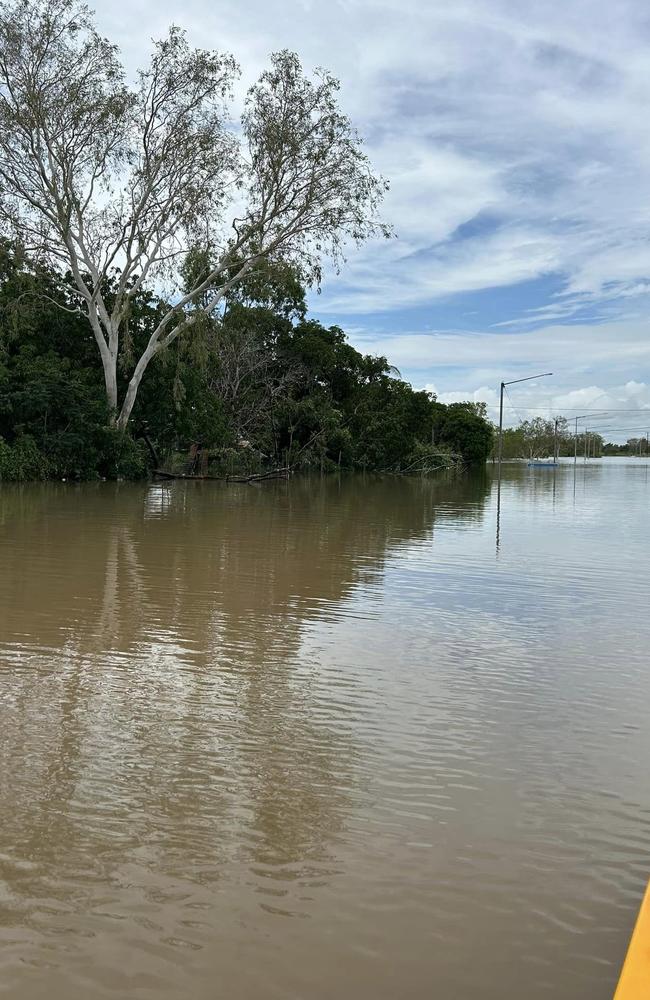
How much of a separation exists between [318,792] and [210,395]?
34668 millimetres

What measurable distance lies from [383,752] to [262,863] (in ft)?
4.33

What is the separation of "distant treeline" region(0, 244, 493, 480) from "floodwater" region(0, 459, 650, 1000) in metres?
22.9

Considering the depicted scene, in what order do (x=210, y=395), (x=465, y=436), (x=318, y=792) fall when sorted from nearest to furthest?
(x=318, y=792)
(x=210, y=395)
(x=465, y=436)

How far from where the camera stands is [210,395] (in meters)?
37.7

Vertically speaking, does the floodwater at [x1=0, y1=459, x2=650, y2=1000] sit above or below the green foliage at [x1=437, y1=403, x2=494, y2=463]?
below

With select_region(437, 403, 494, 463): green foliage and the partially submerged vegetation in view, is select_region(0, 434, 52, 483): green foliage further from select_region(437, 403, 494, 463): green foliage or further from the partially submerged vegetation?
select_region(437, 403, 494, 463): green foliage

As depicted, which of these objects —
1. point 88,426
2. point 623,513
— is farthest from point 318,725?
point 88,426

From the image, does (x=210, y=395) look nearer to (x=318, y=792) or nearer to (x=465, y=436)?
(x=318, y=792)

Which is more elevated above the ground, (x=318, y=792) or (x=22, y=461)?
(x=22, y=461)

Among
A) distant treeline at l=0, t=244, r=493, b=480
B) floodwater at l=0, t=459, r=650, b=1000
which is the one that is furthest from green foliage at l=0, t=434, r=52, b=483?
floodwater at l=0, t=459, r=650, b=1000

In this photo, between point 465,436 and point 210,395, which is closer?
point 210,395

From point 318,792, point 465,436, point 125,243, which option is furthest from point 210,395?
point 465,436

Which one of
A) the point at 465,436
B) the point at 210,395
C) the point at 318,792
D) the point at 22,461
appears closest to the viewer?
the point at 318,792

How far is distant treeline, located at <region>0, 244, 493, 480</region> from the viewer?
3084cm
